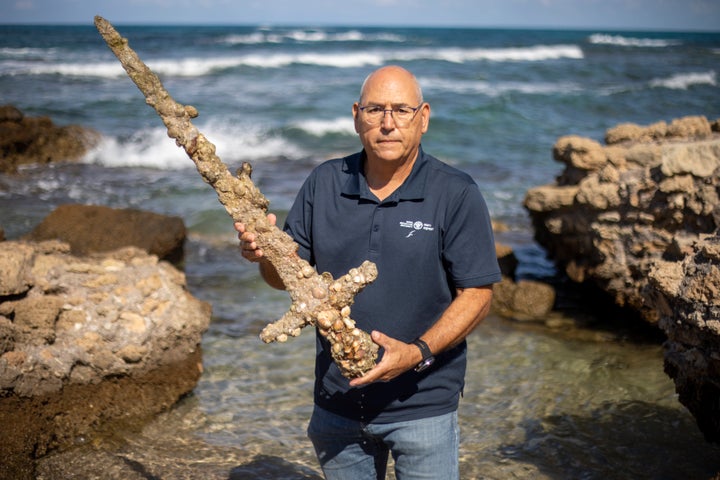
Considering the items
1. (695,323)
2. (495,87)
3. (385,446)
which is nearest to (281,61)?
(495,87)

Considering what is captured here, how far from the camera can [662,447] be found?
4.53 meters

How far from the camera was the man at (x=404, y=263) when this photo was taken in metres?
2.65

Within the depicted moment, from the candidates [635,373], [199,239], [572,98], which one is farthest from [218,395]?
[572,98]

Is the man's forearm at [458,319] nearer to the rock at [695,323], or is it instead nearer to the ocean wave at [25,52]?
the rock at [695,323]

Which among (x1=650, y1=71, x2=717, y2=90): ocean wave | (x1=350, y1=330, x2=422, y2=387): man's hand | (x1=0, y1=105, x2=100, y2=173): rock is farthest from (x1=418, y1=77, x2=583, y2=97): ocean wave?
(x1=350, y1=330, x2=422, y2=387): man's hand

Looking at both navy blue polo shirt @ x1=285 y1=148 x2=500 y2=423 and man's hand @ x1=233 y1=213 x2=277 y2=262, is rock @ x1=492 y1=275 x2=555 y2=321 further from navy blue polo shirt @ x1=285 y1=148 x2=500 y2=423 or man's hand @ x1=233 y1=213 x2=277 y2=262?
man's hand @ x1=233 y1=213 x2=277 y2=262

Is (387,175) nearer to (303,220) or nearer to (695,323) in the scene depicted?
(303,220)

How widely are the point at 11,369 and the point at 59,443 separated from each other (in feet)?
1.73

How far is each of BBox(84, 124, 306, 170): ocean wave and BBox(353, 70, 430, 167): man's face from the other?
40.3 feet

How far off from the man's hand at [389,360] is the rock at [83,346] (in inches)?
103

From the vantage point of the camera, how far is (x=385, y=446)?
115 inches

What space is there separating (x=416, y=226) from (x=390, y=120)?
41 centimetres

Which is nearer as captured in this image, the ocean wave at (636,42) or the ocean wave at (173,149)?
the ocean wave at (173,149)

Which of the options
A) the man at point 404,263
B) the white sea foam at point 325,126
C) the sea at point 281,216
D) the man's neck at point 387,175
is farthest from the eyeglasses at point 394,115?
the white sea foam at point 325,126
